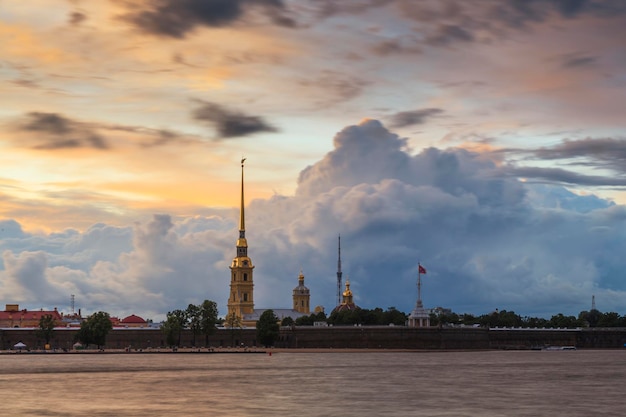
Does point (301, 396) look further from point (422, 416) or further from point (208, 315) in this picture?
point (208, 315)

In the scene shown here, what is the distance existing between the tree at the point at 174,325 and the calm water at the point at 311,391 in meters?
75.7

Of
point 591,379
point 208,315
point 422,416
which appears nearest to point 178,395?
point 422,416

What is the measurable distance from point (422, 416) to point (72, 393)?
2695 centimetres

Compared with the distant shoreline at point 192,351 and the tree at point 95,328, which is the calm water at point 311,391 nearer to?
the distant shoreline at point 192,351

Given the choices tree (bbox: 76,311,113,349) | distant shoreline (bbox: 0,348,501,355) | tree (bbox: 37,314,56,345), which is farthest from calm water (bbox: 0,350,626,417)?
tree (bbox: 37,314,56,345)

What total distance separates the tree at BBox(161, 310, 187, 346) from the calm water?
2979 inches

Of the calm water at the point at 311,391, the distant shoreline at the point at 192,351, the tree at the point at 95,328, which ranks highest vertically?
the tree at the point at 95,328

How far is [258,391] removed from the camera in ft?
256

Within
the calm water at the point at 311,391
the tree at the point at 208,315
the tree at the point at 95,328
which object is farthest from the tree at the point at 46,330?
the calm water at the point at 311,391

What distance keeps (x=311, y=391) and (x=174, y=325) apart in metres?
114

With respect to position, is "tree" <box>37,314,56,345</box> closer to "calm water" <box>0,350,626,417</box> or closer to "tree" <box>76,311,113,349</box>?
"tree" <box>76,311,113,349</box>

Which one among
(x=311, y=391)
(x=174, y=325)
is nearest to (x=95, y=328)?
(x=174, y=325)

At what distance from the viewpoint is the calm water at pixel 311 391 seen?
63.8m

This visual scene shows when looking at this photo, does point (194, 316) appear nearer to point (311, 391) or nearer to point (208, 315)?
point (208, 315)
